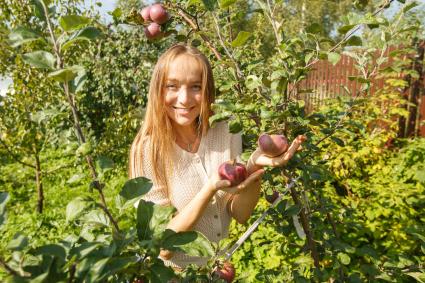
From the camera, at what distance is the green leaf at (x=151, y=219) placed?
0.74 metres

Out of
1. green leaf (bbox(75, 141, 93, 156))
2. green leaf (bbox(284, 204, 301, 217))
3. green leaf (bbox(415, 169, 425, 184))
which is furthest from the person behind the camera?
green leaf (bbox(415, 169, 425, 184))

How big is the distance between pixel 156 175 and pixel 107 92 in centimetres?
491

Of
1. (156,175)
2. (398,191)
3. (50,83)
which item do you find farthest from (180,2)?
(50,83)

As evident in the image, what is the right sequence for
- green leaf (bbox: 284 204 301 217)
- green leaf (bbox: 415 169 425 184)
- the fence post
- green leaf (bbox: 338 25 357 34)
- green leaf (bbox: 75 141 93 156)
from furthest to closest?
the fence post
green leaf (bbox: 415 169 425 184)
green leaf (bbox: 284 204 301 217)
green leaf (bbox: 338 25 357 34)
green leaf (bbox: 75 141 93 156)

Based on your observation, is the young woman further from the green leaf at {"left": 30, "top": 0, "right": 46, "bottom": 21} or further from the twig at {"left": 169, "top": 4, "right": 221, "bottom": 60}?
the green leaf at {"left": 30, "top": 0, "right": 46, "bottom": 21}

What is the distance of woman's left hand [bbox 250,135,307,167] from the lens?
42.4 inches

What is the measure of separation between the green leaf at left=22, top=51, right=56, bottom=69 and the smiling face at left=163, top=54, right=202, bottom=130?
729 millimetres

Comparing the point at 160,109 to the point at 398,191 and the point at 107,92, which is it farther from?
the point at 107,92

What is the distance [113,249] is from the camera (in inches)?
24.7

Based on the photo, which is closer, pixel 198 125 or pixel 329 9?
pixel 198 125

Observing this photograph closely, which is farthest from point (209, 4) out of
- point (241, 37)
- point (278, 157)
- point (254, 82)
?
point (278, 157)

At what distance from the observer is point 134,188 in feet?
2.53

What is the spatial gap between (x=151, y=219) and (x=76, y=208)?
14 centimetres

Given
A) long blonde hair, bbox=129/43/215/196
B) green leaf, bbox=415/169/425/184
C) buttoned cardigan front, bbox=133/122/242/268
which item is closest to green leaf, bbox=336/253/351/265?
buttoned cardigan front, bbox=133/122/242/268
